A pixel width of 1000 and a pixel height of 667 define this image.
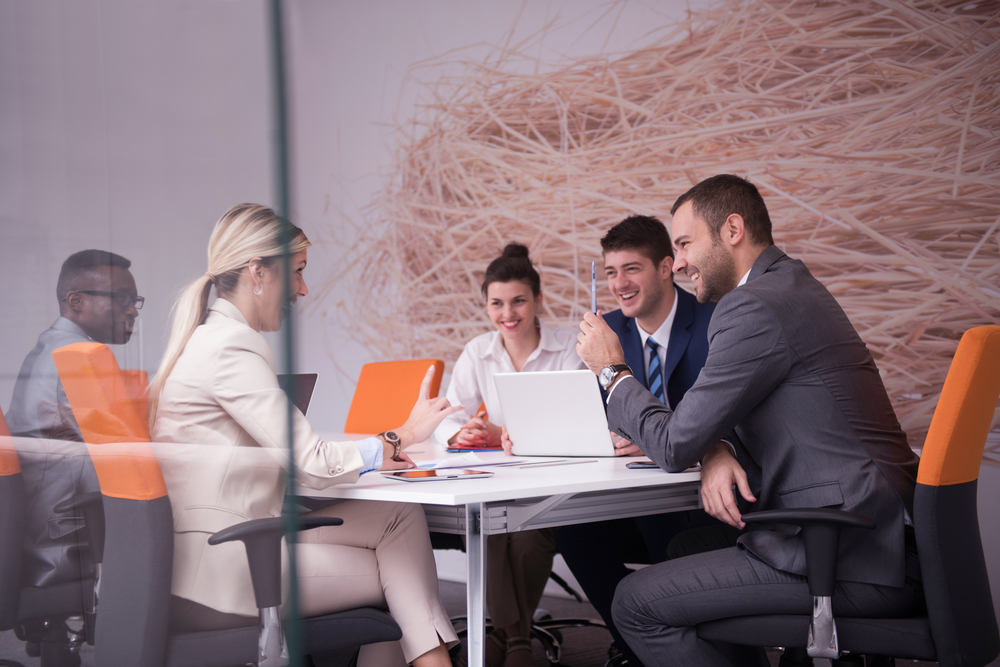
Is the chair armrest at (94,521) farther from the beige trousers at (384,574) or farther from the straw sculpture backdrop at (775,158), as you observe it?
the straw sculpture backdrop at (775,158)

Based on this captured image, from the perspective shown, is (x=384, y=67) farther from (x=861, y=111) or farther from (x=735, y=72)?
(x=861, y=111)

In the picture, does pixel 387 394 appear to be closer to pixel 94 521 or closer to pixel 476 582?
pixel 476 582

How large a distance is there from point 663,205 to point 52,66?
2902mm

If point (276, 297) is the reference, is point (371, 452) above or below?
below

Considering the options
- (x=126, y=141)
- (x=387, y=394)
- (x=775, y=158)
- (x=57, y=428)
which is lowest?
(x=387, y=394)

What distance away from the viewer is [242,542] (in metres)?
0.81

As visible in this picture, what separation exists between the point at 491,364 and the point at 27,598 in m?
2.17

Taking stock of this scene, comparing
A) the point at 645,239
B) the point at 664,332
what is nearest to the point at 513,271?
the point at 645,239

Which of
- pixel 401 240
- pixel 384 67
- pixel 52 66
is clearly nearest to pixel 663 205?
pixel 401 240

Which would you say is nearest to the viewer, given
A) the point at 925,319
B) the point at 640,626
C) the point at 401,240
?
the point at 640,626

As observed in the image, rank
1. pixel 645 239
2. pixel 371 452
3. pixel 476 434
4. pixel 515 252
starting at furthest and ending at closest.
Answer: pixel 515 252, pixel 645 239, pixel 476 434, pixel 371 452

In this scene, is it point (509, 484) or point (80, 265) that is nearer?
point (80, 265)

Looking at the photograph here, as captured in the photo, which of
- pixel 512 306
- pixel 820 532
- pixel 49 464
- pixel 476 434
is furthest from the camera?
pixel 512 306

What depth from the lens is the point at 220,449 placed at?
89 cm
